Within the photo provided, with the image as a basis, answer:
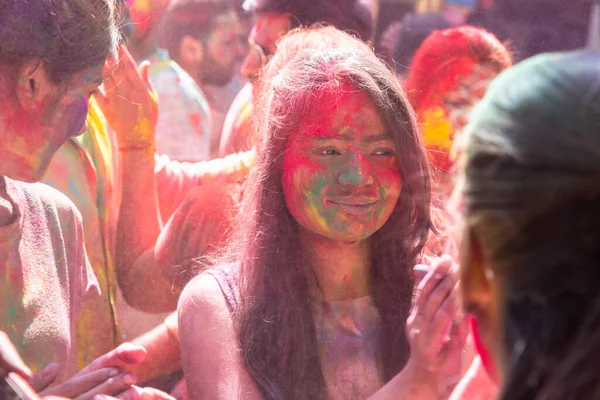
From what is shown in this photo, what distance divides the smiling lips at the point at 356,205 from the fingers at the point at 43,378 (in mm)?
553

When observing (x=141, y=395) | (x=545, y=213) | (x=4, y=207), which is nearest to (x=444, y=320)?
(x=545, y=213)

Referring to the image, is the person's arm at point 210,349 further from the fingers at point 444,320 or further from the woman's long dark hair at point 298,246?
the fingers at point 444,320

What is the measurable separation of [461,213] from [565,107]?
0.15 meters

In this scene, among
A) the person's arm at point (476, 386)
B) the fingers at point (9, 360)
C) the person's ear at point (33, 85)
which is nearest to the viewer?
the person's arm at point (476, 386)

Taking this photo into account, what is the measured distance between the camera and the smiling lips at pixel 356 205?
4.49ft

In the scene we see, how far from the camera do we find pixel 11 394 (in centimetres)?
125

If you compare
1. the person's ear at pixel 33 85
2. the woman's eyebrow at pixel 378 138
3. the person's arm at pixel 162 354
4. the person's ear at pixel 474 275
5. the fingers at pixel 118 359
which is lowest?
the person's arm at pixel 162 354

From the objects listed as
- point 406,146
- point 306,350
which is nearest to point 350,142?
point 406,146

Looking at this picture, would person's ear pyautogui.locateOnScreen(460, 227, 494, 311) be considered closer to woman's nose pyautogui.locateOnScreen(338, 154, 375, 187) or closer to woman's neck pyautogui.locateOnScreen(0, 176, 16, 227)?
woman's nose pyautogui.locateOnScreen(338, 154, 375, 187)

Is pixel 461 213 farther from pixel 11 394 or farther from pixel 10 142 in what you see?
pixel 10 142

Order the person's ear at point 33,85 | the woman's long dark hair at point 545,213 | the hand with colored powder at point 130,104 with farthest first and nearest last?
the hand with colored powder at point 130,104
the person's ear at point 33,85
the woman's long dark hair at point 545,213

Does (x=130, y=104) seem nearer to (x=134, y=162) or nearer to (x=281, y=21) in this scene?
(x=134, y=162)

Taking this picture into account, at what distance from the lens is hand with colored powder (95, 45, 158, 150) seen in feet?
5.43

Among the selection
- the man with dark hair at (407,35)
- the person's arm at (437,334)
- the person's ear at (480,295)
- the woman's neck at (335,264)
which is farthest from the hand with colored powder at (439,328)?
the man with dark hair at (407,35)
